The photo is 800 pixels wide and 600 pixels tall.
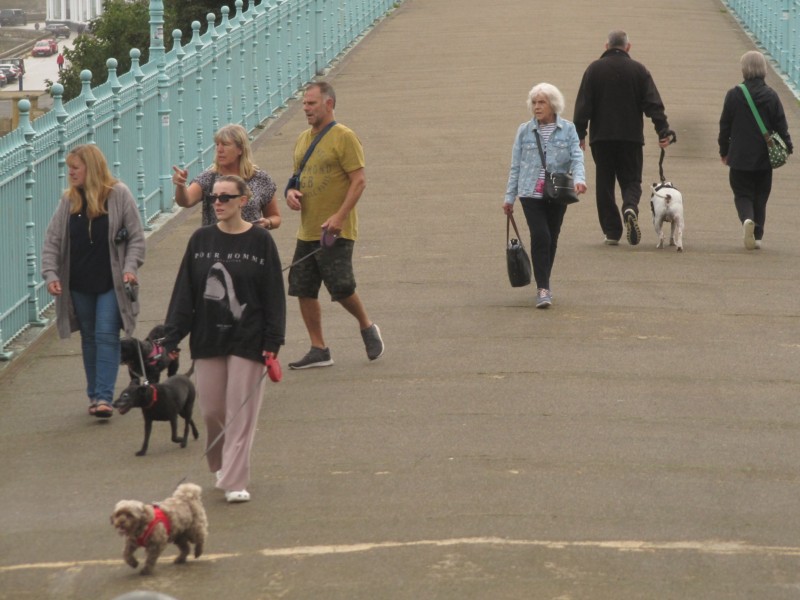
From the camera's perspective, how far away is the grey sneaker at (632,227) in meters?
15.4

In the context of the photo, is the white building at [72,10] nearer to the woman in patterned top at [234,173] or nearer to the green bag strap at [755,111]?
the green bag strap at [755,111]

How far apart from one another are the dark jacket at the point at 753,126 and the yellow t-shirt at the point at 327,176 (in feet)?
17.7

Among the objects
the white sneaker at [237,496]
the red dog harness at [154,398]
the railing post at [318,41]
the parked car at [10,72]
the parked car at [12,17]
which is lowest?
the parked car at [12,17]

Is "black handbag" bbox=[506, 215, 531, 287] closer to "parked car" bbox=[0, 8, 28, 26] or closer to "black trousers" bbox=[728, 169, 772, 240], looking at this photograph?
"black trousers" bbox=[728, 169, 772, 240]

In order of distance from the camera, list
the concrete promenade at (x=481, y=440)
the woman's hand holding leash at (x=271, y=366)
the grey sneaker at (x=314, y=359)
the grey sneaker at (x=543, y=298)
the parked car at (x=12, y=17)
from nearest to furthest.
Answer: the concrete promenade at (x=481, y=440) → the woman's hand holding leash at (x=271, y=366) → the grey sneaker at (x=314, y=359) → the grey sneaker at (x=543, y=298) → the parked car at (x=12, y=17)

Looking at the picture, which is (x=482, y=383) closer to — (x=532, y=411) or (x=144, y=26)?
(x=532, y=411)

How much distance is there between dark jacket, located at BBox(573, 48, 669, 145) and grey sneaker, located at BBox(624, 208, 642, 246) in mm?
691

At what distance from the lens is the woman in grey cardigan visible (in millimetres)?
10297

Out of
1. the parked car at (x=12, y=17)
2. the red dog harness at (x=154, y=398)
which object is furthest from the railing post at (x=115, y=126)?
the parked car at (x=12, y=17)

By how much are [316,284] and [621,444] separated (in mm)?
2606

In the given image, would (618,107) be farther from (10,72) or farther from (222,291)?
(10,72)

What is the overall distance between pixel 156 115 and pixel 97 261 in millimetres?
7580

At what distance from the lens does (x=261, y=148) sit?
22.3 m

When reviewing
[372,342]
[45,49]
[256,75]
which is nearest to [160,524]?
[372,342]
